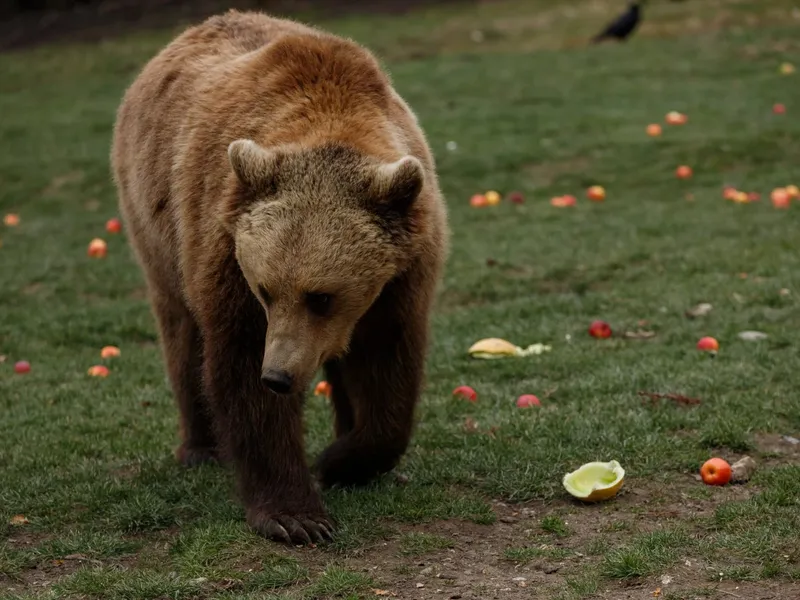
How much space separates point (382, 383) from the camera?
5.64m

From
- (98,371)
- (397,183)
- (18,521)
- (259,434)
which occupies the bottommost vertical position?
(98,371)

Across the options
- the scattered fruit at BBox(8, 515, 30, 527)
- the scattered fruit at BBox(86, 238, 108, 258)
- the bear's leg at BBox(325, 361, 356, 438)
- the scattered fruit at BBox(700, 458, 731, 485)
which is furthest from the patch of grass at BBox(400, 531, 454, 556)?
the scattered fruit at BBox(86, 238, 108, 258)

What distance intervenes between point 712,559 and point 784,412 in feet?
6.57

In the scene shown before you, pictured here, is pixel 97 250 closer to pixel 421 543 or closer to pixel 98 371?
pixel 98 371

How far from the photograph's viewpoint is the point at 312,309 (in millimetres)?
4820

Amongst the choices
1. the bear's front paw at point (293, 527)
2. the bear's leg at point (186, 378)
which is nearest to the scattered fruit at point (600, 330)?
the bear's leg at point (186, 378)

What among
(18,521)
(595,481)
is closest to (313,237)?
(595,481)

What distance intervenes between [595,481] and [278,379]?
72.1 inches

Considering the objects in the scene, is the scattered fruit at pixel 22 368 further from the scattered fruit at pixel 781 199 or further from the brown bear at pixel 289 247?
the scattered fruit at pixel 781 199

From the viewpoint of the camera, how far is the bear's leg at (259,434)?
5285mm

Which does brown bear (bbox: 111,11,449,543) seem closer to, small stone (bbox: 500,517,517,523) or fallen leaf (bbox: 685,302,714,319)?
small stone (bbox: 500,517,517,523)

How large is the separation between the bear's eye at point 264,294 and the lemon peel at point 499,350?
11.6 ft

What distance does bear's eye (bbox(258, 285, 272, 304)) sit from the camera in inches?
190

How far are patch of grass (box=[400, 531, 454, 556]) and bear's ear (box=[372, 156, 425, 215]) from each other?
4.86 ft
